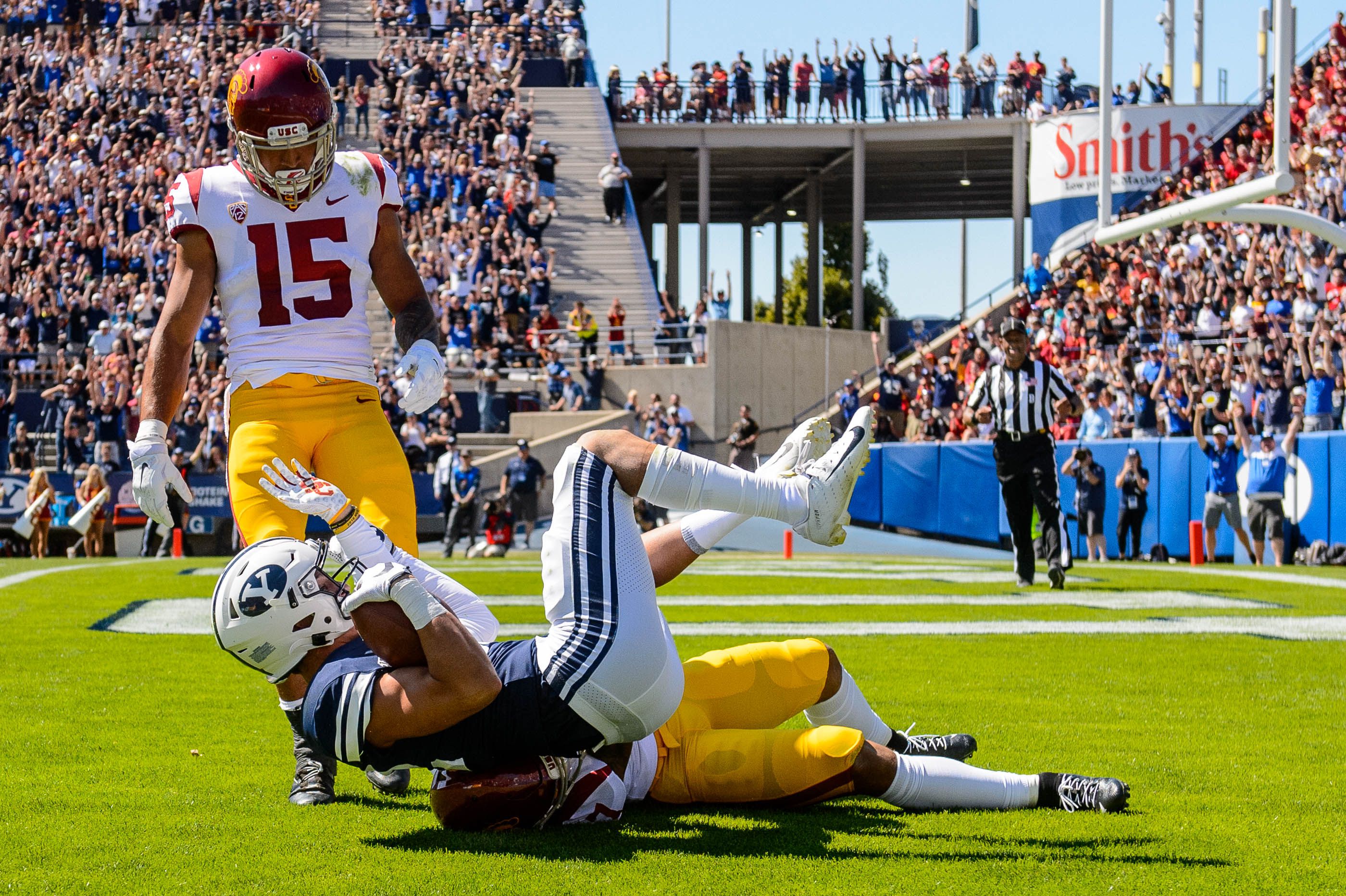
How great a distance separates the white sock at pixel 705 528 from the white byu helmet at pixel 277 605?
1017 millimetres

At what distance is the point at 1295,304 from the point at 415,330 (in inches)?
586

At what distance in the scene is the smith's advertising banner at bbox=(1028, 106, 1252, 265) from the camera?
88.9 feet

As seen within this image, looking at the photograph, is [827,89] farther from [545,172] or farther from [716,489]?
[716,489]

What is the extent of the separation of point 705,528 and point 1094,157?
2584cm

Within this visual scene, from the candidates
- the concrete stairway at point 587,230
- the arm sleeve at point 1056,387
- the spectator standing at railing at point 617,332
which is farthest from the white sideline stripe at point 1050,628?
the concrete stairway at point 587,230

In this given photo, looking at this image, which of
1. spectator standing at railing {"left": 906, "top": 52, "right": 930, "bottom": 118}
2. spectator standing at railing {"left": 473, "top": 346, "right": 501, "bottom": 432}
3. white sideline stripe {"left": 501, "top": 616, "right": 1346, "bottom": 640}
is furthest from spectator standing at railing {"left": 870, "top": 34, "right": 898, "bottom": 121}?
white sideline stripe {"left": 501, "top": 616, "right": 1346, "bottom": 640}

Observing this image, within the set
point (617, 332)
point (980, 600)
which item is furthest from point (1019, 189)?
point (980, 600)

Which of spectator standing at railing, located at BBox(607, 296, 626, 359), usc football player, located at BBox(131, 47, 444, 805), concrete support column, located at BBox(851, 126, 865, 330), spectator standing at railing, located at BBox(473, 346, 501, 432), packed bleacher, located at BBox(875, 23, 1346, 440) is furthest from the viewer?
concrete support column, located at BBox(851, 126, 865, 330)

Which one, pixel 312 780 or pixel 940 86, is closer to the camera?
pixel 312 780

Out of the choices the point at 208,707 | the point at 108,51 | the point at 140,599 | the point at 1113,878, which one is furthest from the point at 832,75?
the point at 1113,878

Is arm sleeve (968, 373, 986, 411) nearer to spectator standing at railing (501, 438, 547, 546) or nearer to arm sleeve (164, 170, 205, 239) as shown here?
arm sleeve (164, 170, 205, 239)

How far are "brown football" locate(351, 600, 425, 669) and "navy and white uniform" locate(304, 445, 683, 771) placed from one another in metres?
0.09

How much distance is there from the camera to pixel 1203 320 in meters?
18.7

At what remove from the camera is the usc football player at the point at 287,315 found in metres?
4.12
